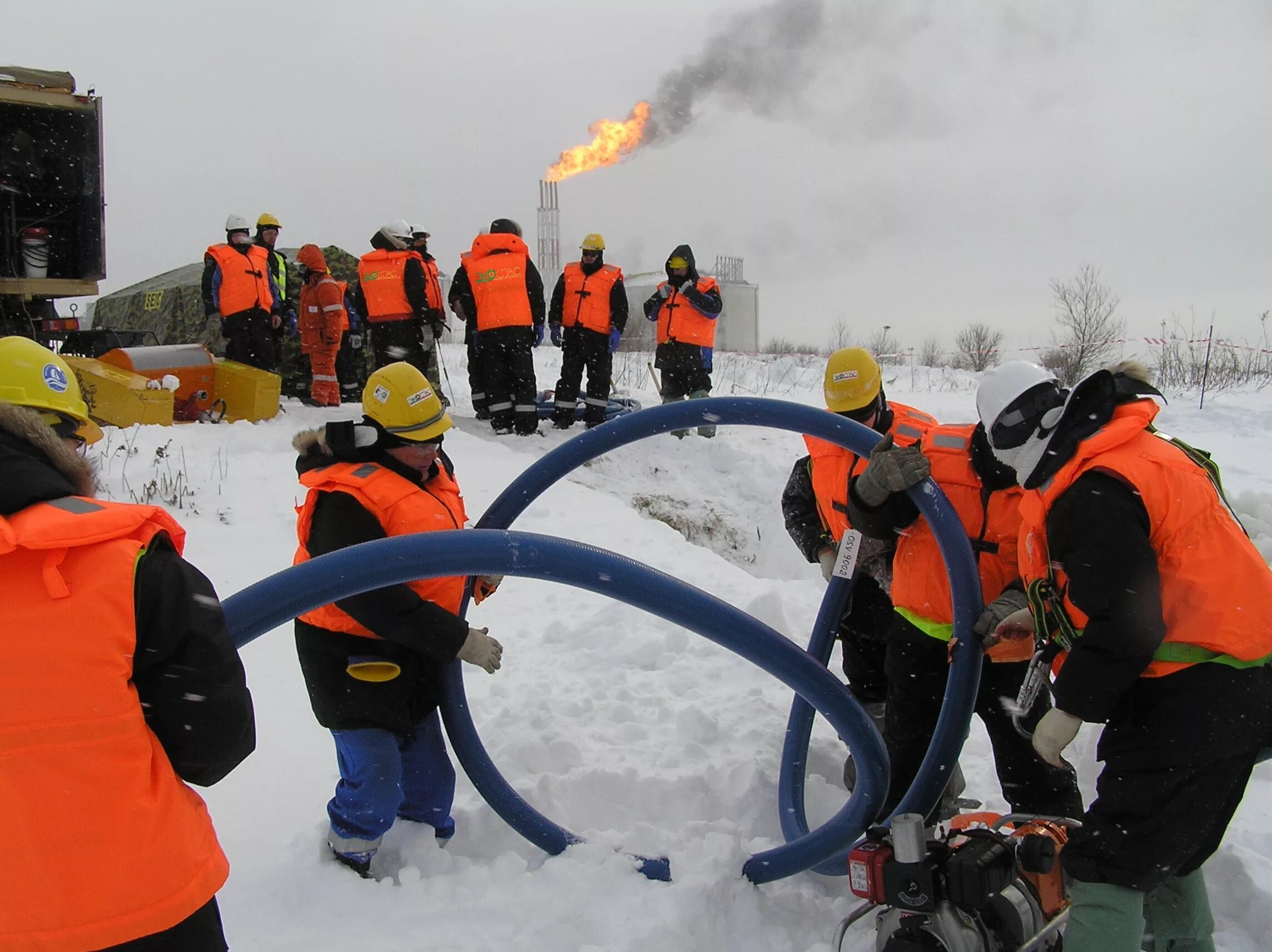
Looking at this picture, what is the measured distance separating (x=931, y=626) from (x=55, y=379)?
8.37ft

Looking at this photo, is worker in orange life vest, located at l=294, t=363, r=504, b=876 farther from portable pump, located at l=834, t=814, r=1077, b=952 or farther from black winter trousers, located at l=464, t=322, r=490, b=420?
black winter trousers, located at l=464, t=322, r=490, b=420

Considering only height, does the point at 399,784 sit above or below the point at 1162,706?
below

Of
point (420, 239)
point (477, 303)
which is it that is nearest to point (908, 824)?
point (477, 303)

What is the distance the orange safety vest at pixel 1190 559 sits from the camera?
76.2 inches

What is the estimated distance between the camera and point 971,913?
2230mm

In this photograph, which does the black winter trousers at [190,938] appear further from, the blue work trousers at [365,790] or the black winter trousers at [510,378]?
the black winter trousers at [510,378]

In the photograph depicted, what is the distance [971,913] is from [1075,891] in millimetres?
257

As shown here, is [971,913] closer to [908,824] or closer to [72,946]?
[908,824]

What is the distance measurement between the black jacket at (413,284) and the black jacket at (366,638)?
238 inches

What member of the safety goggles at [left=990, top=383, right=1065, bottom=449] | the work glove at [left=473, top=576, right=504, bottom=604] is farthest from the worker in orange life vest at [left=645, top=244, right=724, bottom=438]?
the safety goggles at [left=990, top=383, right=1065, bottom=449]

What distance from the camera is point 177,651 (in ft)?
4.96

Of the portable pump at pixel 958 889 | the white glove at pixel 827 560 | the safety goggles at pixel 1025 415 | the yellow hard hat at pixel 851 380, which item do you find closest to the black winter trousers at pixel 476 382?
the white glove at pixel 827 560

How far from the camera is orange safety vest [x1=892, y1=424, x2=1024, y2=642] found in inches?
115

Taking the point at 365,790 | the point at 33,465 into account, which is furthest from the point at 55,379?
the point at 365,790
